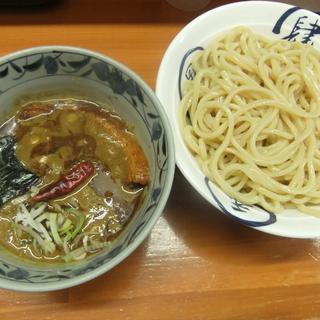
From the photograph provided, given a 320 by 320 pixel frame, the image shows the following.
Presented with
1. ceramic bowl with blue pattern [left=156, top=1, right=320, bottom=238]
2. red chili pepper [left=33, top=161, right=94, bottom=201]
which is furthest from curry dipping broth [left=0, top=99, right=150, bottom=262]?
ceramic bowl with blue pattern [left=156, top=1, right=320, bottom=238]

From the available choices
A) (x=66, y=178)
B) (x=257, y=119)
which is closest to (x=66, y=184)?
(x=66, y=178)

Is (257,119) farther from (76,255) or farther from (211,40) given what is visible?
(76,255)

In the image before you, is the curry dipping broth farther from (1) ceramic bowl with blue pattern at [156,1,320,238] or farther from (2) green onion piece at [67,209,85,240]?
(1) ceramic bowl with blue pattern at [156,1,320,238]

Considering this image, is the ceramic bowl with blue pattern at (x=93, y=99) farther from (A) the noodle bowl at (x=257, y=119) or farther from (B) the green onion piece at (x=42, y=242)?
(A) the noodle bowl at (x=257, y=119)

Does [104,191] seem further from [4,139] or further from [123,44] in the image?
[123,44]

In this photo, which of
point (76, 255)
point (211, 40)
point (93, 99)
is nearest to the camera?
point (76, 255)

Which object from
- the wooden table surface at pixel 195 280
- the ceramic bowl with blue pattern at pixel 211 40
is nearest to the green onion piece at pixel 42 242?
the wooden table surface at pixel 195 280
